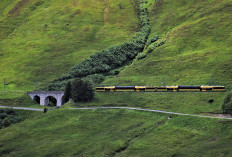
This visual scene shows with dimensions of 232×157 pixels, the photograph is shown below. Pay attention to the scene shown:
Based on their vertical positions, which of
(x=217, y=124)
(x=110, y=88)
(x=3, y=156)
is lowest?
(x=3, y=156)

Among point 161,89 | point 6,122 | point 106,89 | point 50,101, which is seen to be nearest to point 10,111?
point 6,122

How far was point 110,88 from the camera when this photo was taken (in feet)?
577

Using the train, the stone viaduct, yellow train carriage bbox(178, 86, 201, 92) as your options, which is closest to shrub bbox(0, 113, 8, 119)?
the stone viaduct

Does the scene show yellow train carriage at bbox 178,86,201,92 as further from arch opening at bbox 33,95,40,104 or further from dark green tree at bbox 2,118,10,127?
arch opening at bbox 33,95,40,104

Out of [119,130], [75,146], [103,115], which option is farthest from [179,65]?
[75,146]

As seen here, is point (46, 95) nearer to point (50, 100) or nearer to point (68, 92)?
point (50, 100)

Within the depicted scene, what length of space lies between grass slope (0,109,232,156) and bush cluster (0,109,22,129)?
5.50 meters

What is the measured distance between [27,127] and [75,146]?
109ft

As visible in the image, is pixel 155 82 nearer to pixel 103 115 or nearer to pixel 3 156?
pixel 103 115

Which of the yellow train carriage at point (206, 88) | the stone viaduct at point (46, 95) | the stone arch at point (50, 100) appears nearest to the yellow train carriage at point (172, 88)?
the yellow train carriage at point (206, 88)

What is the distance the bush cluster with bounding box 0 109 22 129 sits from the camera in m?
150

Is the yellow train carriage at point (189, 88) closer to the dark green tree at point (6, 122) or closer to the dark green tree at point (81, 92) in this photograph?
the dark green tree at point (81, 92)

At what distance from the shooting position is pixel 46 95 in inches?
7598

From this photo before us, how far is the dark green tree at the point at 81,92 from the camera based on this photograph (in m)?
165
